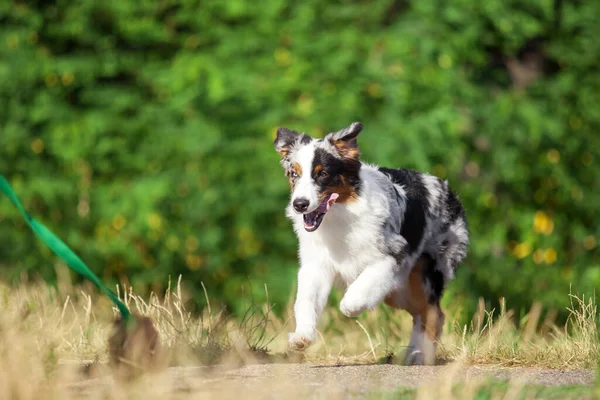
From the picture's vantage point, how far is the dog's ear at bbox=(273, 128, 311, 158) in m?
6.06

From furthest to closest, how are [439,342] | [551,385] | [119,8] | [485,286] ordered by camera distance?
[119,8] < [485,286] < [439,342] < [551,385]

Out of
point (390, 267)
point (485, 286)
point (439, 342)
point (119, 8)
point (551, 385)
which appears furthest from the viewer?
point (119, 8)

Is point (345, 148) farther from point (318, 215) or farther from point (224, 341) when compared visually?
point (224, 341)

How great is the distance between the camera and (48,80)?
38.3 ft

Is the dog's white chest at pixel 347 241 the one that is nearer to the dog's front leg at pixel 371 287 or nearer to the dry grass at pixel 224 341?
the dog's front leg at pixel 371 287

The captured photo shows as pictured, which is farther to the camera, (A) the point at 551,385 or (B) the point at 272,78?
(B) the point at 272,78

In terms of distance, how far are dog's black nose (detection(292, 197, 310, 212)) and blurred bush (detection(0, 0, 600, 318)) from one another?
493 cm

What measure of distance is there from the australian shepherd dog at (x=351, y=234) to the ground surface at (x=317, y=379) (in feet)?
1.11

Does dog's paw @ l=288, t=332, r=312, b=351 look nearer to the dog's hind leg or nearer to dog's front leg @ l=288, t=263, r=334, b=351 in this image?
dog's front leg @ l=288, t=263, r=334, b=351

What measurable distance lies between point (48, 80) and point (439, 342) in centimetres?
691

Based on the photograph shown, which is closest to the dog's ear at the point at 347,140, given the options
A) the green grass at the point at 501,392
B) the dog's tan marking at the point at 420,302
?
the dog's tan marking at the point at 420,302

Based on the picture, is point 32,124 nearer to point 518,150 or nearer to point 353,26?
point 353,26

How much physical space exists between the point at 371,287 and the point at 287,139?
1.08m

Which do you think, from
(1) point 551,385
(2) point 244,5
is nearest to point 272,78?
(2) point 244,5
